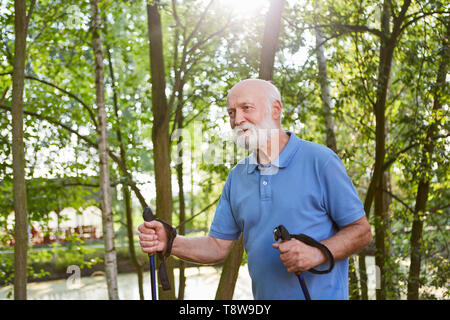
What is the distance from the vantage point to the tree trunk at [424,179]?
16.9 feet

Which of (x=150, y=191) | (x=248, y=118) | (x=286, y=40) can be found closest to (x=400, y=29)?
(x=286, y=40)

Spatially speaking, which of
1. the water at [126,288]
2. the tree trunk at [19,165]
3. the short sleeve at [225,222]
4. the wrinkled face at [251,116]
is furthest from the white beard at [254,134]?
the water at [126,288]

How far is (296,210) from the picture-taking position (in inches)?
58.7

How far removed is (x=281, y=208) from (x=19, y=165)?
3.33 metres

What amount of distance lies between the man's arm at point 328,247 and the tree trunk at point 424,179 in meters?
4.04

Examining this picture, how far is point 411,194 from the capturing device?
7.27m

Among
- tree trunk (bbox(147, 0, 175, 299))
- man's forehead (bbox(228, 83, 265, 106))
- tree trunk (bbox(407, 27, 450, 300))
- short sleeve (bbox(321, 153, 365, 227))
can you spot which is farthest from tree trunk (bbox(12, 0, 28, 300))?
tree trunk (bbox(407, 27, 450, 300))

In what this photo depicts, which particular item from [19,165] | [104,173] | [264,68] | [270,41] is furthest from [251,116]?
[104,173]

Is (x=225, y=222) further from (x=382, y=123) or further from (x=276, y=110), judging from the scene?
(x=382, y=123)

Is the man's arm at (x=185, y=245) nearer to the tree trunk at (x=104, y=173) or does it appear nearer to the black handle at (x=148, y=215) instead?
the black handle at (x=148, y=215)

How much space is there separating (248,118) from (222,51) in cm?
528

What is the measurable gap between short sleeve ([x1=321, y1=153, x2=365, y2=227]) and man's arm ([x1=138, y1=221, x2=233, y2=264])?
460 mm
